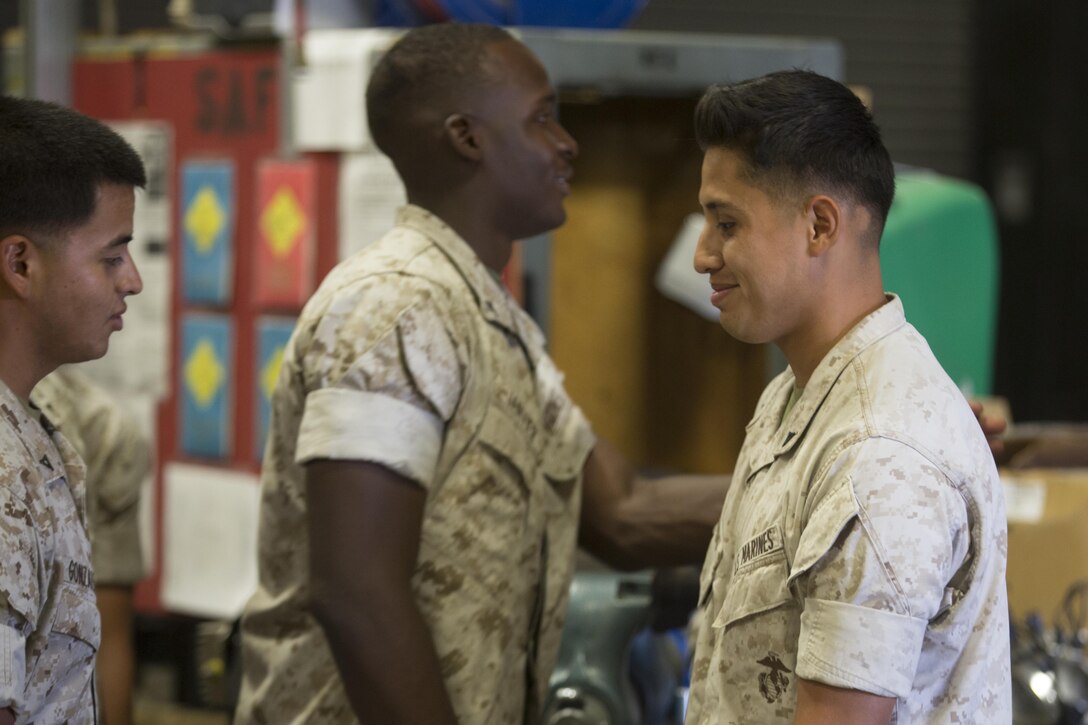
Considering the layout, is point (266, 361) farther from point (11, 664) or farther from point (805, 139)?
point (805, 139)

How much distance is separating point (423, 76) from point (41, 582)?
1073 mm

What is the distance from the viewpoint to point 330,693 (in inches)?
88.9

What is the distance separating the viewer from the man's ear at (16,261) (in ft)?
6.10

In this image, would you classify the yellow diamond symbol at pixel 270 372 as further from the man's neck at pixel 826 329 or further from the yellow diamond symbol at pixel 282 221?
the man's neck at pixel 826 329

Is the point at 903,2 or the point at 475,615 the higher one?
the point at 903,2

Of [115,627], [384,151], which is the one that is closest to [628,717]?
[115,627]

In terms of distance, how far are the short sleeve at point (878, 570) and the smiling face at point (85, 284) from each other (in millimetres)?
963

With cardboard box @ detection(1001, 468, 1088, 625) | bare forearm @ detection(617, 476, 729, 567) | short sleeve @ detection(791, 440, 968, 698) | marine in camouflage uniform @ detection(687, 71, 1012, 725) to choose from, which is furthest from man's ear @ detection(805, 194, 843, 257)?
cardboard box @ detection(1001, 468, 1088, 625)

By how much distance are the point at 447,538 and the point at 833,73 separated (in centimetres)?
180

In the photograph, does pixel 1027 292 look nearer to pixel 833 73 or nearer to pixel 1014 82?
pixel 1014 82

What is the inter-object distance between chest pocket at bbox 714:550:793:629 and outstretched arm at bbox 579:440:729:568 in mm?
928

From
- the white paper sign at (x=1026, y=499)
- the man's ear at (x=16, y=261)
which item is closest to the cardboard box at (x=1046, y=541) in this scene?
the white paper sign at (x=1026, y=499)

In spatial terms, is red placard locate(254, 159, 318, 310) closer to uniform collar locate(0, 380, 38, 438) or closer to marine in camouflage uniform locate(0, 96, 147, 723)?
marine in camouflage uniform locate(0, 96, 147, 723)

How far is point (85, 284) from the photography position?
1913 mm
